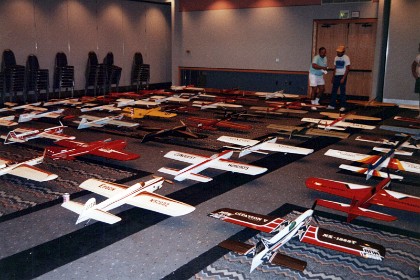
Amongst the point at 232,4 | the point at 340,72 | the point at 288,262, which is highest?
the point at 232,4

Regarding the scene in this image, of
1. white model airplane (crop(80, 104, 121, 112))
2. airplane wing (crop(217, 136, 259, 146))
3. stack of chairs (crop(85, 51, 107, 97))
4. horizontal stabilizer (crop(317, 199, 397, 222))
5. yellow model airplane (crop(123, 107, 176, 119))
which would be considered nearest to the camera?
horizontal stabilizer (crop(317, 199, 397, 222))

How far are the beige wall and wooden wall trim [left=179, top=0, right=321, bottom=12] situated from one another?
1.38 meters

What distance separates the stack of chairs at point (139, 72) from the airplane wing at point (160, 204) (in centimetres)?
1211

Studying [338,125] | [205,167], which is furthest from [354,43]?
[205,167]

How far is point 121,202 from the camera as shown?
12.8ft

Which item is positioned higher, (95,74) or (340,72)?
(340,72)

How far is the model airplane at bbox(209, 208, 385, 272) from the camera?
115 inches

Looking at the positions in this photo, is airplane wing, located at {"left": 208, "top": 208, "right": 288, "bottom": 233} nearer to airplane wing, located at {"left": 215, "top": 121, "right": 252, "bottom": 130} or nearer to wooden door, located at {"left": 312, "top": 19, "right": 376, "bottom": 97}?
airplane wing, located at {"left": 215, "top": 121, "right": 252, "bottom": 130}

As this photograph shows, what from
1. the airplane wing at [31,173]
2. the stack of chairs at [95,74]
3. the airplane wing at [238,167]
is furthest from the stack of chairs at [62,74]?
the airplane wing at [238,167]

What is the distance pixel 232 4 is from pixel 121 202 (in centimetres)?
1300

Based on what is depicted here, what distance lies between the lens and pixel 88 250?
3.34 m

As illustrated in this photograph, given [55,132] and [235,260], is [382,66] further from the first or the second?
[235,260]

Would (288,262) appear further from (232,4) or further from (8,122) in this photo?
(232,4)

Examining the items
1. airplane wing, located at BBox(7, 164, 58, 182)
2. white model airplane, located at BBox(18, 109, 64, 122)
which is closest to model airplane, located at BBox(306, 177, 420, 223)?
airplane wing, located at BBox(7, 164, 58, 182)
